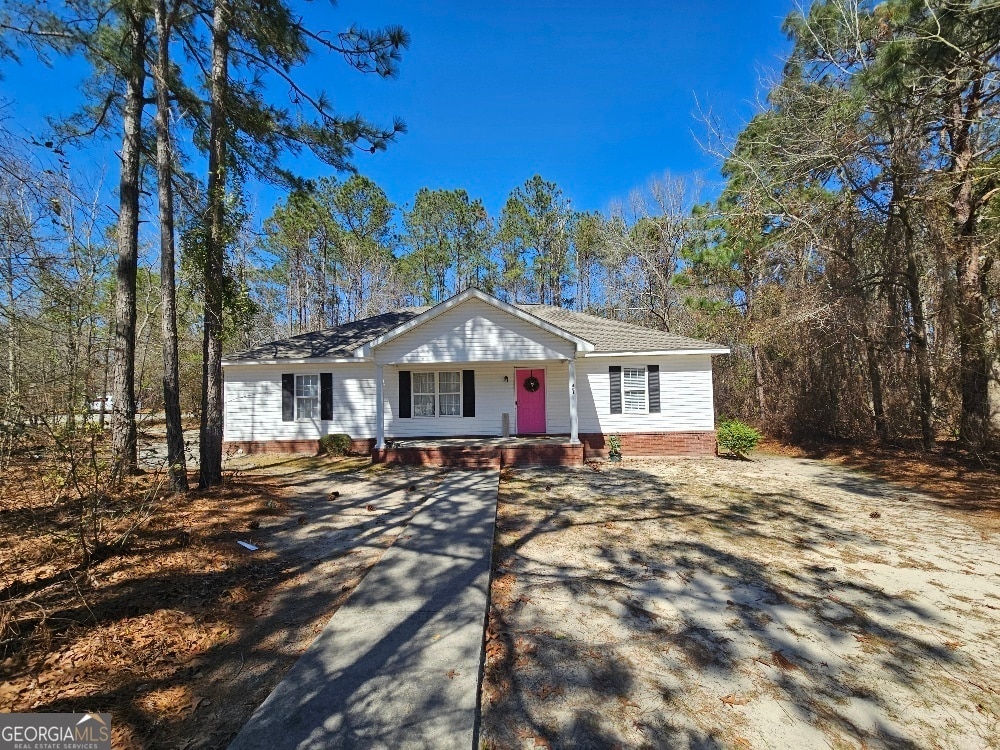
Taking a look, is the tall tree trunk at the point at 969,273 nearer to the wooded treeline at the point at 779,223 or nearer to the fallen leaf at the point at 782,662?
the wooded treeline at the point at 779,223

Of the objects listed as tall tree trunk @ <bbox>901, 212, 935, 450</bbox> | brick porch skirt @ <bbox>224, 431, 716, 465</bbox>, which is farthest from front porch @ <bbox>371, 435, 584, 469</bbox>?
tall tree trunk @ <bbox>901, 212, 935, 450</bbox>

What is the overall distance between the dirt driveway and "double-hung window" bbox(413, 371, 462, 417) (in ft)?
20.3

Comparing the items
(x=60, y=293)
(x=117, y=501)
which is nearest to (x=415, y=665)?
(x=117, y=501)

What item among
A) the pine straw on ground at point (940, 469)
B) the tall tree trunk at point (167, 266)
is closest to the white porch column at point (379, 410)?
the tall tree trunk at point (167, 266)

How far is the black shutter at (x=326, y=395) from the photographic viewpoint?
12672 millimetres

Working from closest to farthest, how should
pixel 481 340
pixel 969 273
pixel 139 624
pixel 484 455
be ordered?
pixel 139 624, pixel 969 273, pixel 484 455, pixel 481 340

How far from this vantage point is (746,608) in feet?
12.6

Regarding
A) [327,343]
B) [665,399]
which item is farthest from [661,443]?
[327,343]

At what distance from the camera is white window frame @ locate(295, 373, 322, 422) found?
500 inches

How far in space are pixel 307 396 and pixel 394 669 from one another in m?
11.2

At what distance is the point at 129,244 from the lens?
717 cm

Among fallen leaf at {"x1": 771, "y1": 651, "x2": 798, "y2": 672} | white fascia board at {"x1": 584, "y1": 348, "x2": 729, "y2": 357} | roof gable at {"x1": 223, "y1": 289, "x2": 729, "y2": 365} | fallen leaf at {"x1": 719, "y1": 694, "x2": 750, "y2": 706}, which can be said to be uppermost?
roof gable at {"x1": 223, "y1": 289, "x2": 729, "y2": 365}

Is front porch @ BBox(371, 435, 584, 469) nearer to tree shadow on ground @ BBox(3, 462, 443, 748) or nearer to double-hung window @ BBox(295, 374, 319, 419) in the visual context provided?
double-hung window @ BBox(295, 374, 319, 419)

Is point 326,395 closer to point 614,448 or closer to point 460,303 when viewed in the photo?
point 460,303
